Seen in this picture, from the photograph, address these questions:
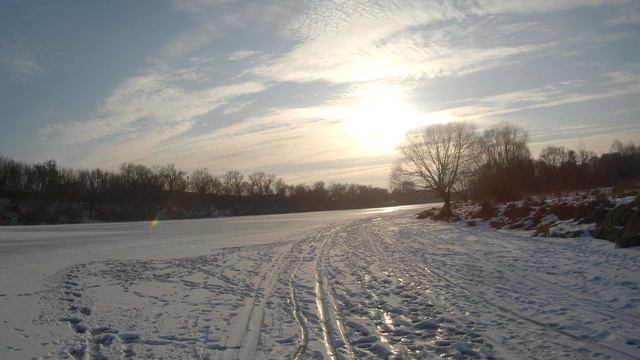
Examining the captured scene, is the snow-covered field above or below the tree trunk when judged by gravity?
below

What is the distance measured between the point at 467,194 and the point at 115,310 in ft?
189

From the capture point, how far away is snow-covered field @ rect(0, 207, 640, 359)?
250 inches

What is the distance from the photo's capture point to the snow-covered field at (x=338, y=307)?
6.34 meters

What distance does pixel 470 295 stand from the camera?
922 centimetres

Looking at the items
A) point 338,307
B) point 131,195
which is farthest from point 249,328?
point 131,195

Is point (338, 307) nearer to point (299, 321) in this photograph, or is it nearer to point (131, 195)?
point (299, 321)

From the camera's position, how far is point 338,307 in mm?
8805

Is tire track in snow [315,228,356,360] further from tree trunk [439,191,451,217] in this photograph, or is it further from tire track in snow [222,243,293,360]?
tree trunk [439,191,451,217]

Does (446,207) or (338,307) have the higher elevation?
(446,207)

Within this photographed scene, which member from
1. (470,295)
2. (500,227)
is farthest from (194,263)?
(500,227)

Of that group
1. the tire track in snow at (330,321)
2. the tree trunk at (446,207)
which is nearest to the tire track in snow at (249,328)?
the tire track in snow at (330,321)

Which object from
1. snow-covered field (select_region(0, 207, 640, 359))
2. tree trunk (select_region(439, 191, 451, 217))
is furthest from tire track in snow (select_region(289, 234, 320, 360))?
tree trunk (select_region(439, 191, 451, 217))

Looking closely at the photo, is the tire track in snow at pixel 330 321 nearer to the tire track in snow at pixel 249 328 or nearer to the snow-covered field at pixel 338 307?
the snow-covered field at pixel 338 307

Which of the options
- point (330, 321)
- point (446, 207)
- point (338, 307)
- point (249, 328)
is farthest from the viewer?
point (446, 207)
